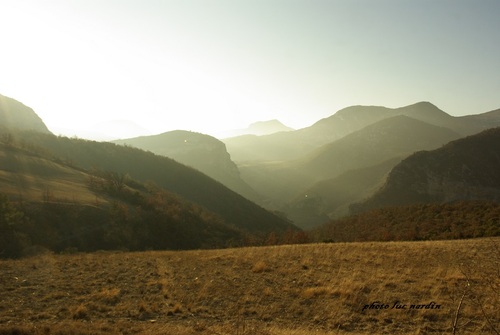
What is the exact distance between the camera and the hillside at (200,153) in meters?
150

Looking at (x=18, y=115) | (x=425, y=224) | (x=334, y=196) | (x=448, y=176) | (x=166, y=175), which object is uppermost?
(x=18, y=115)

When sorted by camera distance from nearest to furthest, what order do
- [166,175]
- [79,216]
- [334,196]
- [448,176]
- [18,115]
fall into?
1. [79,216]
2. [166,175]
3. [448,176]
4. [18,115]
5. [334,196]

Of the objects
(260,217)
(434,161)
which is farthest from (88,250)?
(434,161)

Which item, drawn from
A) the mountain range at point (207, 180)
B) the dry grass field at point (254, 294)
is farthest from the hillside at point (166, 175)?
the dry grass field at point (254, 294)

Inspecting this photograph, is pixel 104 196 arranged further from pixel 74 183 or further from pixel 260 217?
pixel 260 217

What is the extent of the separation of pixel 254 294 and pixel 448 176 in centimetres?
10042

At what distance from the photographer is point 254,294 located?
12.9 meters

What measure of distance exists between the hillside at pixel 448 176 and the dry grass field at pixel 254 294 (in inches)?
3280

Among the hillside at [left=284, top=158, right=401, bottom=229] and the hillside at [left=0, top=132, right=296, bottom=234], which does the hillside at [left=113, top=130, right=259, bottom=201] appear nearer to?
the hillside at [left=284, top=158, right=401, bottom=229]

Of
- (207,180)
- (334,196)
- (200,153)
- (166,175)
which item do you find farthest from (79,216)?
(334,196)

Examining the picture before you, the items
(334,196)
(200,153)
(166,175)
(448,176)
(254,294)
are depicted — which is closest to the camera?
(254,294)

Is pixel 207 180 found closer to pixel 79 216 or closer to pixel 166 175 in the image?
pixel 166 175

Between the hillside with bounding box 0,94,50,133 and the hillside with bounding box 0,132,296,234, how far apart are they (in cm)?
4090

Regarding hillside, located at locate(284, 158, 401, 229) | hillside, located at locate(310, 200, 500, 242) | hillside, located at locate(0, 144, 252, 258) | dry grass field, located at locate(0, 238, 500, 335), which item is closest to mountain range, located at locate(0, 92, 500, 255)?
hillside, located at locate(0, 144, 252, 258)
